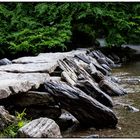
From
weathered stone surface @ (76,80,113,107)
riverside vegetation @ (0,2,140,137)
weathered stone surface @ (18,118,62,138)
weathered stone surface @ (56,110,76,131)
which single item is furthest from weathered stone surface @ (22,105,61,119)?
riverside vegetation @ (0,2,140,137)

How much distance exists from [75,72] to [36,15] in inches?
313

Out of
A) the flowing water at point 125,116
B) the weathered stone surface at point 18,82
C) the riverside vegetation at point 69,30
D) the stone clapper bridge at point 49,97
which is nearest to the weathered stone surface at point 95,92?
the stone clapper bridge at point 49,97

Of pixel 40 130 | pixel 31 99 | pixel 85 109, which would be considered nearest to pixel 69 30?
pixel 31 99

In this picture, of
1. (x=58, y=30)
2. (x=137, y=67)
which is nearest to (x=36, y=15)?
(x=58, y=30)

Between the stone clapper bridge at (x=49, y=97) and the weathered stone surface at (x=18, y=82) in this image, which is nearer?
the stone clapper bridge at (x=49, y=97)

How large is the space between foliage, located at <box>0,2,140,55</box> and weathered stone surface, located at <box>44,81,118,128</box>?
887 centimetres

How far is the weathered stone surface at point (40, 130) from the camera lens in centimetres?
601

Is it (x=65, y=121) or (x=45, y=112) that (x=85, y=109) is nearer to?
(x=65, y=121)

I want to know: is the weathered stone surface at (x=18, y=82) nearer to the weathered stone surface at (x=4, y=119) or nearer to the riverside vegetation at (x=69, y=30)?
the weathered stone surface at (x=4, y=119)

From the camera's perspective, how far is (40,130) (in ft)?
20.2

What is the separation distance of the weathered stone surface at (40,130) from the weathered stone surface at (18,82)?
1226mm

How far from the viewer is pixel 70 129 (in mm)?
7371

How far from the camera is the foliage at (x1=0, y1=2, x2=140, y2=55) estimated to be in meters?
16.7

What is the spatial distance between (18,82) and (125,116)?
87.9 inches
